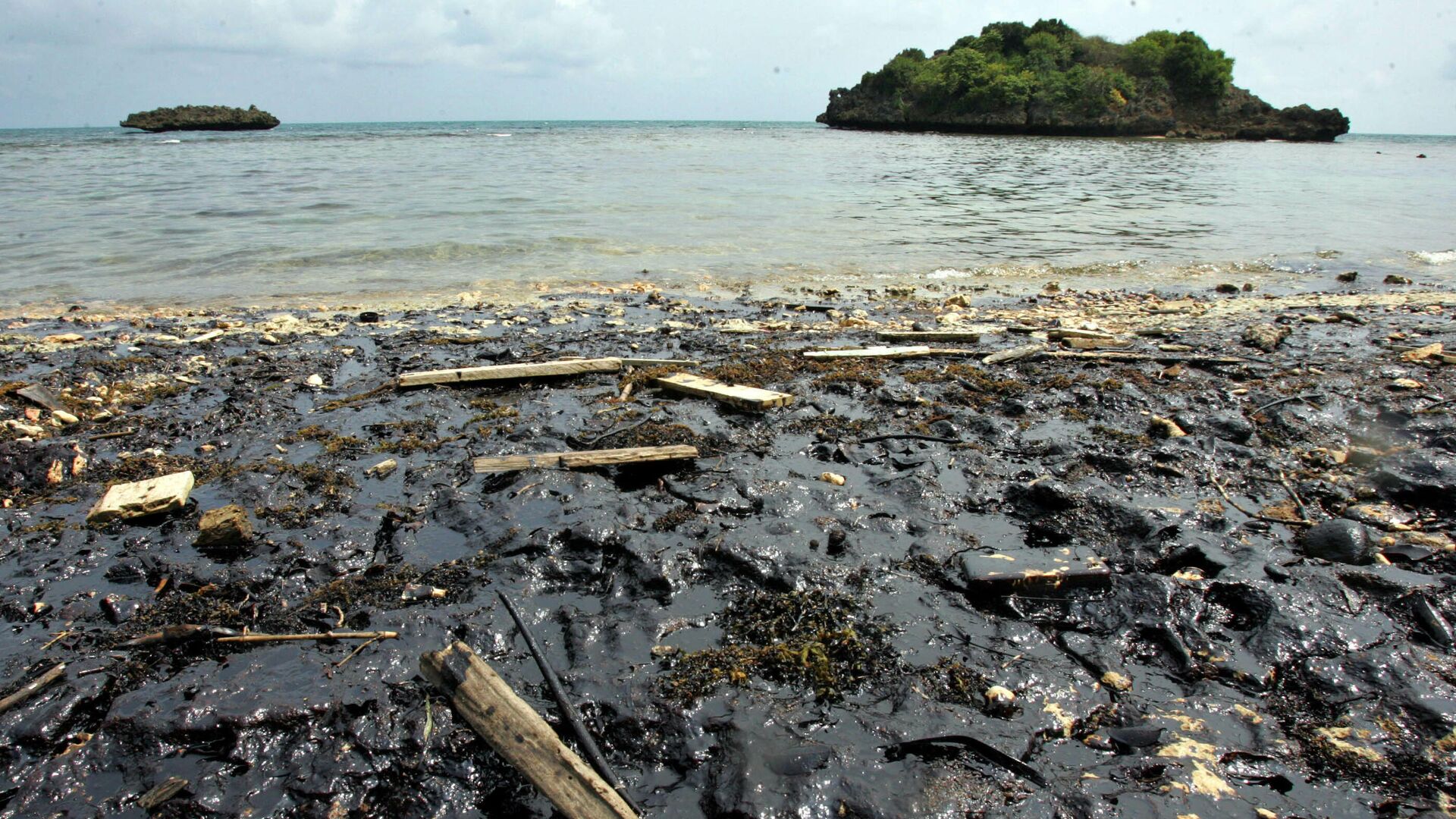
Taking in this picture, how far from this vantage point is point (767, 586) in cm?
339

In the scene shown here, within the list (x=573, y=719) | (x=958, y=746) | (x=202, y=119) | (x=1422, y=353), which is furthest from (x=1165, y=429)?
(x=202, y=119)

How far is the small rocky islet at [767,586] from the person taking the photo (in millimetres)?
2412

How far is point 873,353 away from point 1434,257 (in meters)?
13.7

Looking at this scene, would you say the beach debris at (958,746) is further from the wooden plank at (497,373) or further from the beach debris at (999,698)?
the wooden plank at (497,373)

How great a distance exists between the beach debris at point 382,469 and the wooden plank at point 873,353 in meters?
3.79

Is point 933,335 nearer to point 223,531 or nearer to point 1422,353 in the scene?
point 1422,353

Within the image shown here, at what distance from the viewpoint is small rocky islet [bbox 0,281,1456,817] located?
2412 millimetres

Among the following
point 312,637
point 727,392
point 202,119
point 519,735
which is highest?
point 202,119

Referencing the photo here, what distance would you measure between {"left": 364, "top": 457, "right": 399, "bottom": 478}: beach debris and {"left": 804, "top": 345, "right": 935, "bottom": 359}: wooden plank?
3792 mm

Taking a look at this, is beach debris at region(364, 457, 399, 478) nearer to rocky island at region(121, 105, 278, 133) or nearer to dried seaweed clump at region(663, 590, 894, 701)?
dried seaweed clump at region(663, 590, 894, 701)

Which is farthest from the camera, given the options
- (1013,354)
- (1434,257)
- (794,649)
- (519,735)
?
(1434,257)

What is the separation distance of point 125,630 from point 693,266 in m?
9.81

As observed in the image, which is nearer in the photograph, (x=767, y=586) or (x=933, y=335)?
(x=767, y=586)

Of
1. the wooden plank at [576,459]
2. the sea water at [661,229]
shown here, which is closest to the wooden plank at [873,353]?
the wooden plank at [576,459]
